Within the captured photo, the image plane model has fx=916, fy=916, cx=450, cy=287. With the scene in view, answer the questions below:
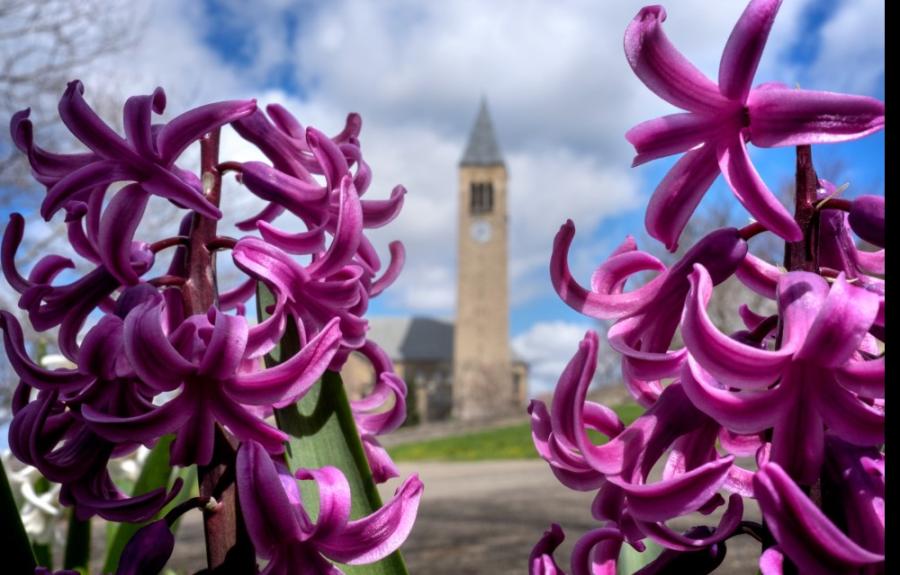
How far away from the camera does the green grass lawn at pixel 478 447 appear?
44.8 feet

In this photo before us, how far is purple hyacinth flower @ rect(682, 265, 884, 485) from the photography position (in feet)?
1.30

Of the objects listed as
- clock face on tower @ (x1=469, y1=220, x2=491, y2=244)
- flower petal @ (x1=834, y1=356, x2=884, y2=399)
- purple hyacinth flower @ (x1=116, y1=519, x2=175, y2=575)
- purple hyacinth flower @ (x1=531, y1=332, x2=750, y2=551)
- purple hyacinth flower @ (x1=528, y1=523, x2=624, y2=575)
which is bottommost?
clock face on tower @ (x1=469, y1=220, x2=491, y2=244)

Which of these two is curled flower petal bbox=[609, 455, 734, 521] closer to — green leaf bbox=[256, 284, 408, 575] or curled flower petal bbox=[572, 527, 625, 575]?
curled flower petal bbox=[572, 527, 625, 575]

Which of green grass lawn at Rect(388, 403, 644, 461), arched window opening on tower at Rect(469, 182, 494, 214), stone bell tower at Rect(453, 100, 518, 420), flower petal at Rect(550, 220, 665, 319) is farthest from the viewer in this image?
arched window opening on tower at Rect(469, 182, 494, 214)

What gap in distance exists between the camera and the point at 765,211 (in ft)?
1.40

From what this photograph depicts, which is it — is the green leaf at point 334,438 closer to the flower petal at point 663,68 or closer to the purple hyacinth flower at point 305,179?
the purple hyacinth flower at point 305,179

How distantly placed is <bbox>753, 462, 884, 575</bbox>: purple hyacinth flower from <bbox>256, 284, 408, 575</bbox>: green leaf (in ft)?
A: 1.14

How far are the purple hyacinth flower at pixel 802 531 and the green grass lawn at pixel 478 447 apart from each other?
12432mm

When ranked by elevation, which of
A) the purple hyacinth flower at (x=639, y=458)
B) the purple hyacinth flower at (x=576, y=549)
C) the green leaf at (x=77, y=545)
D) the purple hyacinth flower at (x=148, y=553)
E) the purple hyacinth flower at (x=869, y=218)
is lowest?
the green leaf at (x=77, y=545)

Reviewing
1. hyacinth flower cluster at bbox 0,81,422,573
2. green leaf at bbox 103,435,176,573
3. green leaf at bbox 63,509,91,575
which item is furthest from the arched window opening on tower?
hyacinth flower cluster at bbox 0,81,422,573

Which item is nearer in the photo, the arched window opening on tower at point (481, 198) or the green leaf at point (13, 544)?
the green leaf at point (13, 544)

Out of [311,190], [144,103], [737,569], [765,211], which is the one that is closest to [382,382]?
[311,190]

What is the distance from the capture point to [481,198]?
3850cm

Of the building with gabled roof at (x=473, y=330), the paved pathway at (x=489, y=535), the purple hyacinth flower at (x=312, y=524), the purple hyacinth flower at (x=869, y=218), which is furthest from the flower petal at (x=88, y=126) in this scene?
the building with gabled roof at (x=473, y=330)
